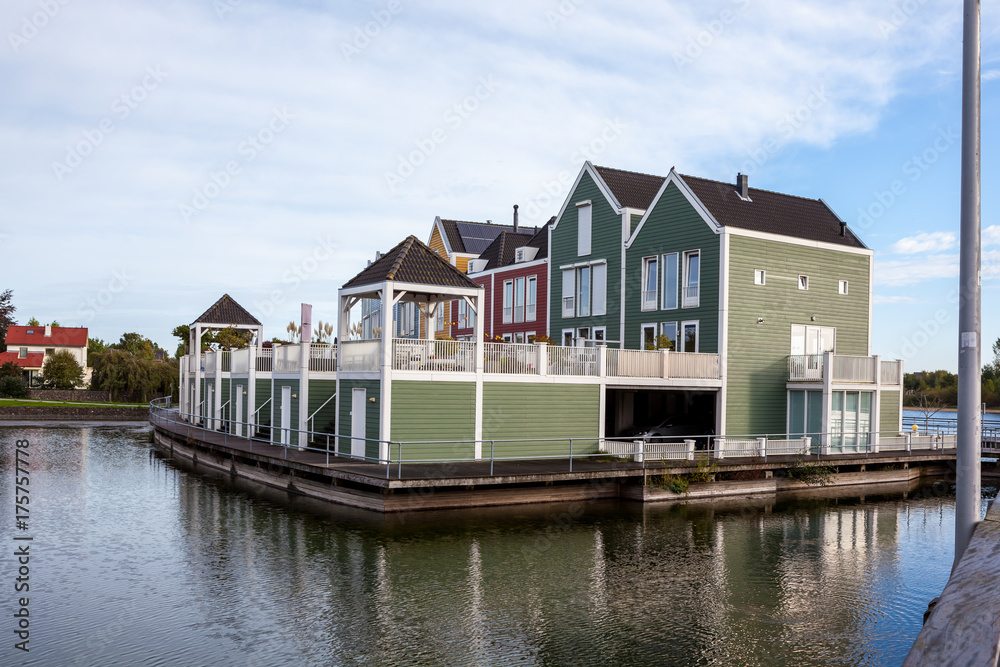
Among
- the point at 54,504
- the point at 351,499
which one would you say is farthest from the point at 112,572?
the point at 54,504

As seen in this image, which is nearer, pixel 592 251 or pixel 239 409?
pixel 239 409

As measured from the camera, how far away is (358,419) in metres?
25.2

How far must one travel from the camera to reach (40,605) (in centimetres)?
1309

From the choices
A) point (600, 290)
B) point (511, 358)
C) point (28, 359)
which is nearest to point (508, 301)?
point (600, 290)

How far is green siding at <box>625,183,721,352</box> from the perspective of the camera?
1225 inches

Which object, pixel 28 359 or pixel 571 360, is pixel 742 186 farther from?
pixel 28 359

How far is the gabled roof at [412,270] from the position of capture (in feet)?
81.8

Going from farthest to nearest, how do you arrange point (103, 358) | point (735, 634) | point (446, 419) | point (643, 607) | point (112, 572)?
1. point (103, 358)
2. point (446, 419)
3. point (112, 572)
4. point (643, 607)
5. point (735, 634)

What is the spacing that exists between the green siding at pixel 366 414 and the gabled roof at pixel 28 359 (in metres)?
81.2

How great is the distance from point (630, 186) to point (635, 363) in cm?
1067

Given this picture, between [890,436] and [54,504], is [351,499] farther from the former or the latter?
[890,436]

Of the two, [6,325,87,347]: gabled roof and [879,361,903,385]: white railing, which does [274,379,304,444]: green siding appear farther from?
[6,325,87,347]: gabled roof

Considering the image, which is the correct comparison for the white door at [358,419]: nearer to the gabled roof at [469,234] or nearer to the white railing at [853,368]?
the white railing at [853,368]

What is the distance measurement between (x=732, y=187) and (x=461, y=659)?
28.3 meters
